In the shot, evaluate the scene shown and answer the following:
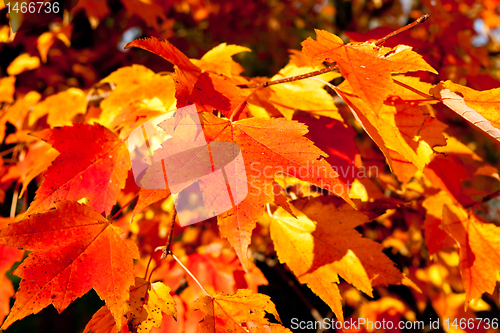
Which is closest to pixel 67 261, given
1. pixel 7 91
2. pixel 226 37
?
pixel 7 91

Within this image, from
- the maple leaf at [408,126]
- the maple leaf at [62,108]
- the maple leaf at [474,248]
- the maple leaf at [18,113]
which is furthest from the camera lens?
the maple leaf at [18,113]

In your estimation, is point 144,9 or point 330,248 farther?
point 144,9

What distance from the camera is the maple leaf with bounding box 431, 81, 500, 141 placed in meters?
0.52

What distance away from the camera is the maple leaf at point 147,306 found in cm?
57

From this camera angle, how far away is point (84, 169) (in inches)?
27.0

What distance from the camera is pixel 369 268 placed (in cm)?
71

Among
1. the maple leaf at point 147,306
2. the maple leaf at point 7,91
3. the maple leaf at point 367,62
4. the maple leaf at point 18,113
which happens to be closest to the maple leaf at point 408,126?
the maple leaf at point 367,62

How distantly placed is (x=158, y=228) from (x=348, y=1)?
2276 millimetres

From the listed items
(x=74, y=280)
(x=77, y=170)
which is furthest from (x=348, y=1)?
(x=74, y=280)

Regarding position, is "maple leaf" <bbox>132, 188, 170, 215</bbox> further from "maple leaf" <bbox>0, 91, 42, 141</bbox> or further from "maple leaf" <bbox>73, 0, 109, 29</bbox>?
"maple leaf" <bbox>73, 0, 109, 29</bbox>

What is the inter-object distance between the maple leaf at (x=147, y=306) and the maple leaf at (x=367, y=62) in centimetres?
52

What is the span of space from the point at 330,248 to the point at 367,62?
41 centimetres

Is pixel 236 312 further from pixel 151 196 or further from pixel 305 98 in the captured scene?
pixel 305 98

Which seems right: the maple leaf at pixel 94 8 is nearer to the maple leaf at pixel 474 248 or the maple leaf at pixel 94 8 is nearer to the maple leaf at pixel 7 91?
the maple leaf at pixel 7 91
